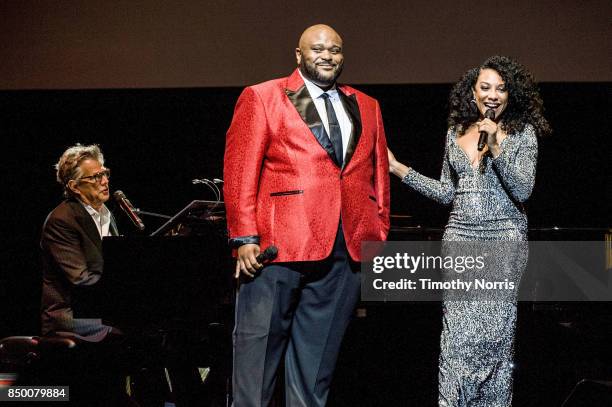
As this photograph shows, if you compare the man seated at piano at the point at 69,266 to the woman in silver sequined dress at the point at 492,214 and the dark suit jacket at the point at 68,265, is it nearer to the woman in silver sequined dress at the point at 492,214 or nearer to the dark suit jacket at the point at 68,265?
the dark suit jacket at the point at 68,265

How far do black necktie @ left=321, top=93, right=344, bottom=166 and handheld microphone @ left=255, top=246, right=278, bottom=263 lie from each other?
0.35 meters

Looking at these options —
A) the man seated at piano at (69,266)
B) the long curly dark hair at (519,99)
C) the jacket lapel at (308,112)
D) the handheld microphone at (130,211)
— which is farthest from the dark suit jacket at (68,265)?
the long curly dark hair at (519,99)

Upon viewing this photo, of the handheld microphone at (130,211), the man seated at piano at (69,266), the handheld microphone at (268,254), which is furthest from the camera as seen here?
the handheld microphone at (130,211)

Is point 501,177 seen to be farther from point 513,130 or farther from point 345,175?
point 345,175

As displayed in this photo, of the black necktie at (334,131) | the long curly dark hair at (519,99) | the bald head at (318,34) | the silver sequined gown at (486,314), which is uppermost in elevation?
the bald head at (318,34)

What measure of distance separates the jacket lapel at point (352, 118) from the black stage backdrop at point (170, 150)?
7.44ft

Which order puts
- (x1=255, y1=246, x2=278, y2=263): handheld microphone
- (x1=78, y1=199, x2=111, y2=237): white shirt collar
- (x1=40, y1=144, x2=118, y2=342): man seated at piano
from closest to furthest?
1. (x1=255, y1=246, x2=278, y2=263): handheld microphone
2. (x1=40, y1=144, x2=118, y2=342): man seated at piano
3. (x1=78, y1=199, x2=111, y2=237): white shirt collar

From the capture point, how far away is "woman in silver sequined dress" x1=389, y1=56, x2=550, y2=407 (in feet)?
7.48

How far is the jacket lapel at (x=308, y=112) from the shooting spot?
2.02 metres

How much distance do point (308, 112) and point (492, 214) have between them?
0.77 metres

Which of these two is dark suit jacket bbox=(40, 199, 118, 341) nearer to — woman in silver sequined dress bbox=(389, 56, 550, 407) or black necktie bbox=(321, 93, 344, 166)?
black necktie bbox=(321, 93, 344, 166)

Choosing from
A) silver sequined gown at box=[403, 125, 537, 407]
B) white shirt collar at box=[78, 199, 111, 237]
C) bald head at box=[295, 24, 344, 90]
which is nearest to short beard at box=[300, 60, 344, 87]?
bald head at box=[295, 24, 344, 90]

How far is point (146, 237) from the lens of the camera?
2838mm

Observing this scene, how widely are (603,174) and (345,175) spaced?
3.18 meters
